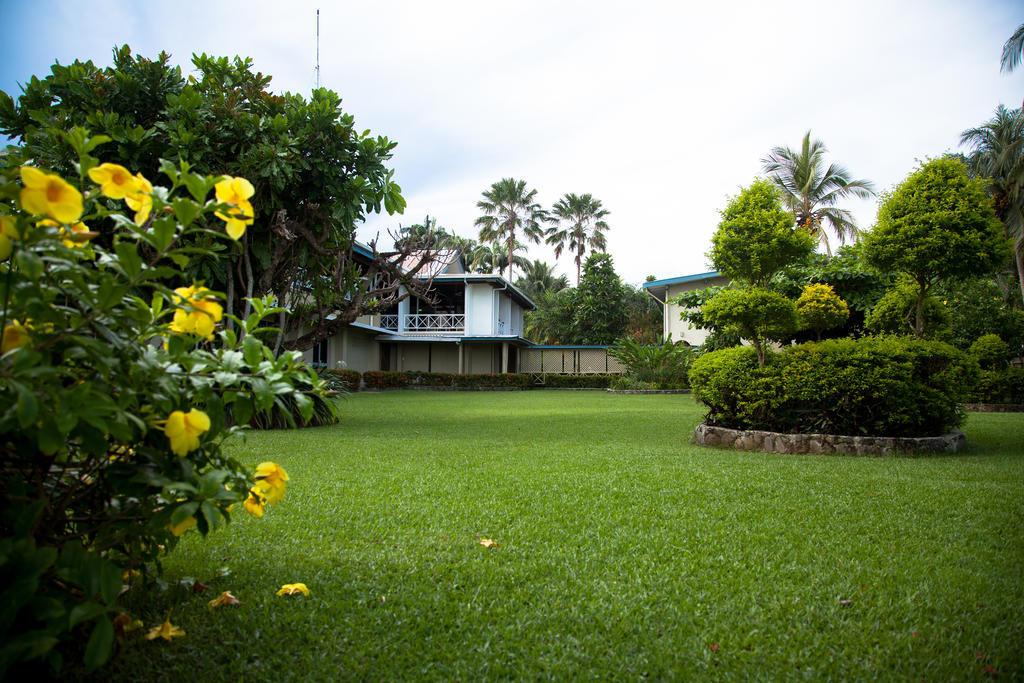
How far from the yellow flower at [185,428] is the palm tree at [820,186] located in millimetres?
33327

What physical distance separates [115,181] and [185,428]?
70 cm

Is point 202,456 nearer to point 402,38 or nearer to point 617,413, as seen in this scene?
point 402,38

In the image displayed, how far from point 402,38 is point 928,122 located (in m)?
11.7

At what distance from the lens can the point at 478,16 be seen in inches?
356

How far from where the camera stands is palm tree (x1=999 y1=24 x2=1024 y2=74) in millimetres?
16719

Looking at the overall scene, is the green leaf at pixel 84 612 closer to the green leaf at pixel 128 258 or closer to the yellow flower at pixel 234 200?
the green leaf at pixel 128 258

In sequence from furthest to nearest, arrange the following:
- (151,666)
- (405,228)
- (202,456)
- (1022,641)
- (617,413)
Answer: (617,413) → (405,228) → (1022,641) → (151,666) → (202,456)

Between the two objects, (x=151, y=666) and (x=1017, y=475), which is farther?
(x=1017, y=475)

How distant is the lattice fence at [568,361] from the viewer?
98.0 ft

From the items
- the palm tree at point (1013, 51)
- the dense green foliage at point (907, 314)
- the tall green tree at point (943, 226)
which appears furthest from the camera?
the palm tree at point (1013, 51)

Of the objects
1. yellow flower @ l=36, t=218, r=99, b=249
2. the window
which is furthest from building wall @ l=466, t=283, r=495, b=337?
yellow flower @ l=36, t=218, r=99, b=249

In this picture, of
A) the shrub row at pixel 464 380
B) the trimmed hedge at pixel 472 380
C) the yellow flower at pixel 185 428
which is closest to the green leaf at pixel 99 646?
the yellow flower at pixel 185 428

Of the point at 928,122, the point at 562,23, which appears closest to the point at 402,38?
the point at 562,23

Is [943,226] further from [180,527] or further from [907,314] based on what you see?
[180,527]
